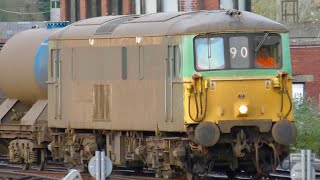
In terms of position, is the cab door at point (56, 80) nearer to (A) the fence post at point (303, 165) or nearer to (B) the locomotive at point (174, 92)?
(B) the locomotive at point (174, 92)

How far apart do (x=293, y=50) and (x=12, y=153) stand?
10260mm

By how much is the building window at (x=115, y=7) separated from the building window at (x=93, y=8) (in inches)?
23.2

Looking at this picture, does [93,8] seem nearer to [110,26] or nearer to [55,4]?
[110,26]

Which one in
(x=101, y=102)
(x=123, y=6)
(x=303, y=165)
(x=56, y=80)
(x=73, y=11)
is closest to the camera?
(x=303, y=165)

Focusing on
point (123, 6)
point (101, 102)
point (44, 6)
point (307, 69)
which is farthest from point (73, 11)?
point (44, 6)

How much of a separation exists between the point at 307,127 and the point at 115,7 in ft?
39.3

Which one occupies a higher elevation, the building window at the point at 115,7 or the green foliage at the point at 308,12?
the green foliage at the point at 308,12

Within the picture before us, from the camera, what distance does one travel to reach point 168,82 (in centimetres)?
1892

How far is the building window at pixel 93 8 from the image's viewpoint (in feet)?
116

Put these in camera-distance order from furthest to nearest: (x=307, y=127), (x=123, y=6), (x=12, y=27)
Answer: (x=12, y=27), (x=123, y=6), (x=307, y=127)

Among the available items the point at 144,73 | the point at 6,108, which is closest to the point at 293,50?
the point at 6,108

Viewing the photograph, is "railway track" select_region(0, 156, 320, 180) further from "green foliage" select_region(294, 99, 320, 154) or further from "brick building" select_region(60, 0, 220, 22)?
"brick building" select_region(60, 0, 220, 22)

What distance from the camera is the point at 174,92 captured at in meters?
18.8

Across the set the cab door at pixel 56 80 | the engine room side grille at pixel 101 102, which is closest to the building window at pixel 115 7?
the cab door at pixel 56 80
